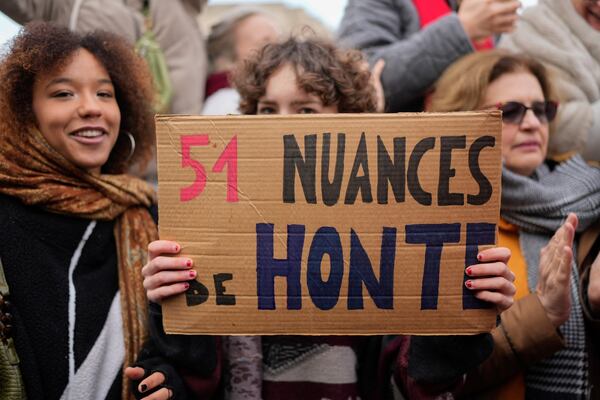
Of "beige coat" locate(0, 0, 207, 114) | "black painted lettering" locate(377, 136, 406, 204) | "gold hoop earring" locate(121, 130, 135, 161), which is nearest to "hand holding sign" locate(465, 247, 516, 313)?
"black painted lettering" locate(377, 136, 406, 204)

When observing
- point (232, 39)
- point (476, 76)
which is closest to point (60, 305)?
point (476, 76)

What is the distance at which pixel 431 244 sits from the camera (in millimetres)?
1646

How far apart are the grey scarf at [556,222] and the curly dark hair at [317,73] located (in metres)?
0.60

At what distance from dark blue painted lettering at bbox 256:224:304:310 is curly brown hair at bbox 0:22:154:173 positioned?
3.00 ft

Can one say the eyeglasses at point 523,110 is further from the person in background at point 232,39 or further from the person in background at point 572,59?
the person in background at point 232,39

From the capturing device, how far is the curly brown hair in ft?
6.69

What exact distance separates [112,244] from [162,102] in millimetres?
1114

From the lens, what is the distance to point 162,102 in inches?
120

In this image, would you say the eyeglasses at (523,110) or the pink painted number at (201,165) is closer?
the pink painted number at (201,165)

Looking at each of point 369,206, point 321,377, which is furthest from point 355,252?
point 321,377

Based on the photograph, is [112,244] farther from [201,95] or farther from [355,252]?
[201,95]

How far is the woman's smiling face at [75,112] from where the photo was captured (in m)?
2.03

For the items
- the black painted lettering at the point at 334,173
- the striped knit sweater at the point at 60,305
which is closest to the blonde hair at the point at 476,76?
the black painted lettering at the point at 334,173

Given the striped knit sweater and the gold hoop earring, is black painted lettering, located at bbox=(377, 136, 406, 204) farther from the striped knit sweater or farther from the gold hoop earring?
the gold hoop earring
